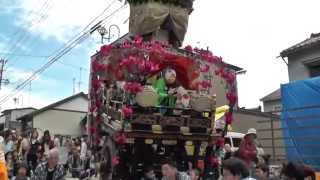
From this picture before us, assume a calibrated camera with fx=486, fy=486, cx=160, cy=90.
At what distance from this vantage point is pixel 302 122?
11547 mm

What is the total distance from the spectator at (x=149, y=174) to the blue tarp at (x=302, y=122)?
3.31 m

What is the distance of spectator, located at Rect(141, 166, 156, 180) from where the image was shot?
1045 cm

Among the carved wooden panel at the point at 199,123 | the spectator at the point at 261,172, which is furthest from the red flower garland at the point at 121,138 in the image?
the spectator at the point at 261,172

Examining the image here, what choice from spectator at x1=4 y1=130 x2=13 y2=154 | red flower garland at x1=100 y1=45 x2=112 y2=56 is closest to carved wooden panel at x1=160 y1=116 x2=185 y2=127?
red flower garland at x1=100 y1=45 x2=112 y2=56

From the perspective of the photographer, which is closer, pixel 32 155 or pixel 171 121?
pixel 171 121

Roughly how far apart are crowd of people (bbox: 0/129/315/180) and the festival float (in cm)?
40

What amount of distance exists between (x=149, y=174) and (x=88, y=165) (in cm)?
715

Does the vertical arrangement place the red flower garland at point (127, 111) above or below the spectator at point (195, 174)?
above

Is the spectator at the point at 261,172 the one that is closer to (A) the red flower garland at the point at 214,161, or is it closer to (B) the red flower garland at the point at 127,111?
(A) the red flower garland at the point at 214,161

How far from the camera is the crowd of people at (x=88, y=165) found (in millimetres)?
5221

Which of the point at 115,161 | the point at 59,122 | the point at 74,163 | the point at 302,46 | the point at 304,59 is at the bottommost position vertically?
the point at 74,163

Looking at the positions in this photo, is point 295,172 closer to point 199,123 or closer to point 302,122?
point 199,123

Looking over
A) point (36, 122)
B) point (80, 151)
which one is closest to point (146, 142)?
point (80, 151)

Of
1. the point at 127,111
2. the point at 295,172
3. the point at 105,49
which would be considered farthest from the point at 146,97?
the point at 295,172
